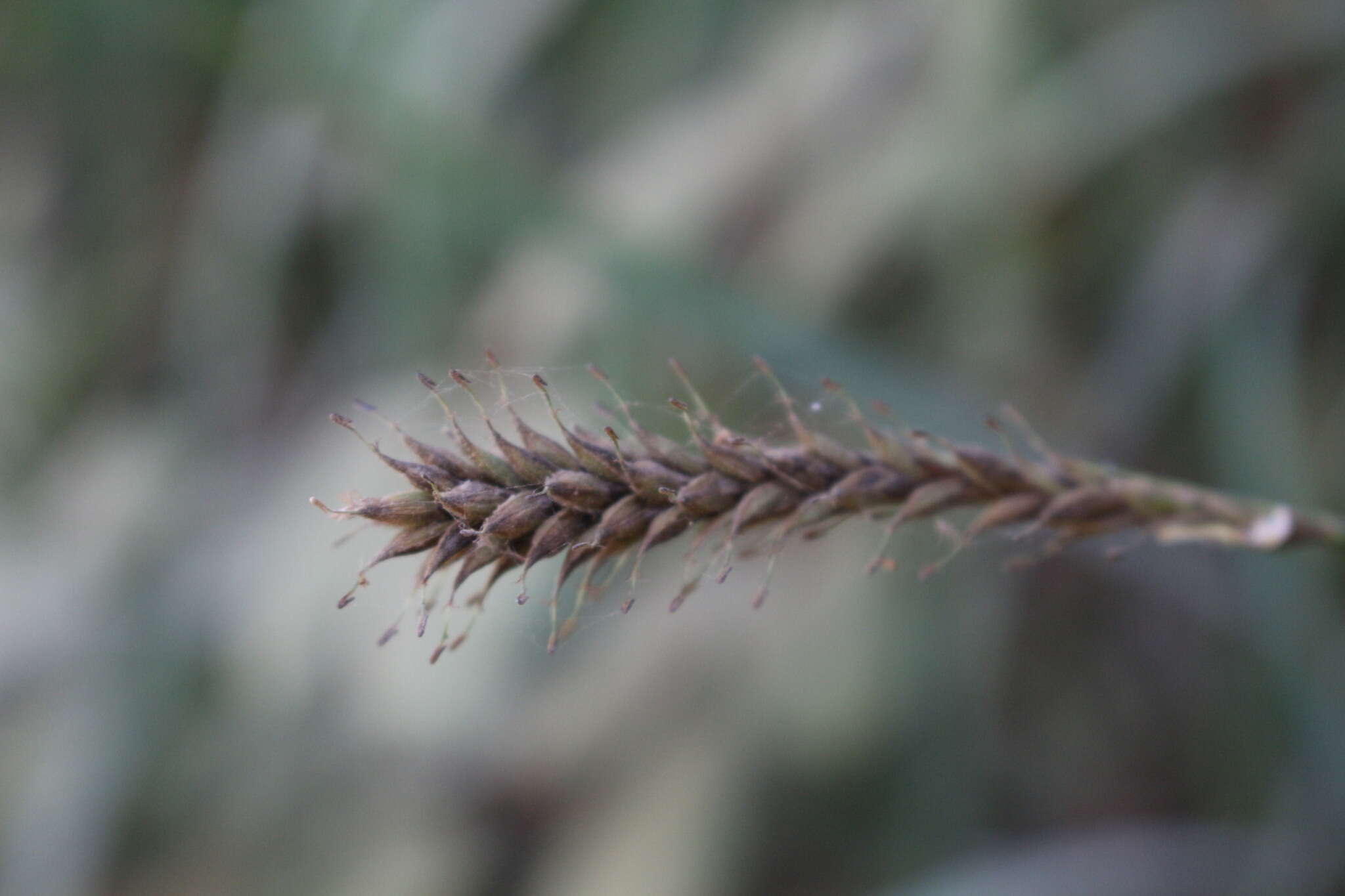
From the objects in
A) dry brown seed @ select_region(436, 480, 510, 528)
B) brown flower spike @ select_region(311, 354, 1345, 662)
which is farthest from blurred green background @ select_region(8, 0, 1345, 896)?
dry brown seed @ select_region(436, 480, 510, 528)

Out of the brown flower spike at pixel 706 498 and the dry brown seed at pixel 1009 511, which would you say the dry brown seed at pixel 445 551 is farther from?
the dry brown seed at pixel 1009 511

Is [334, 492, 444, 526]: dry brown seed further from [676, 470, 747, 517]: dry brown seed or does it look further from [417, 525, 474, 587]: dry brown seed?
[676, 470, 747, 517]: dry brown seed

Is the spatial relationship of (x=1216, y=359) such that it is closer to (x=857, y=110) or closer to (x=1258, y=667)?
(x=1258, y=667)

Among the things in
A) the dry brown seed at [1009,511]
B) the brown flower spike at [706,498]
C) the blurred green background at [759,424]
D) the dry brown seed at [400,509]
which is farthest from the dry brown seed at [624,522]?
the blurred green background at [759,424]

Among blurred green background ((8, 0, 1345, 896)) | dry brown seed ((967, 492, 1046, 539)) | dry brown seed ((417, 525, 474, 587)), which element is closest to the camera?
dry brown seed ((417, 525, 474, 587))

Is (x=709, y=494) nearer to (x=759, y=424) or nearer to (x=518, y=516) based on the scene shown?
(x=518, y=516)
